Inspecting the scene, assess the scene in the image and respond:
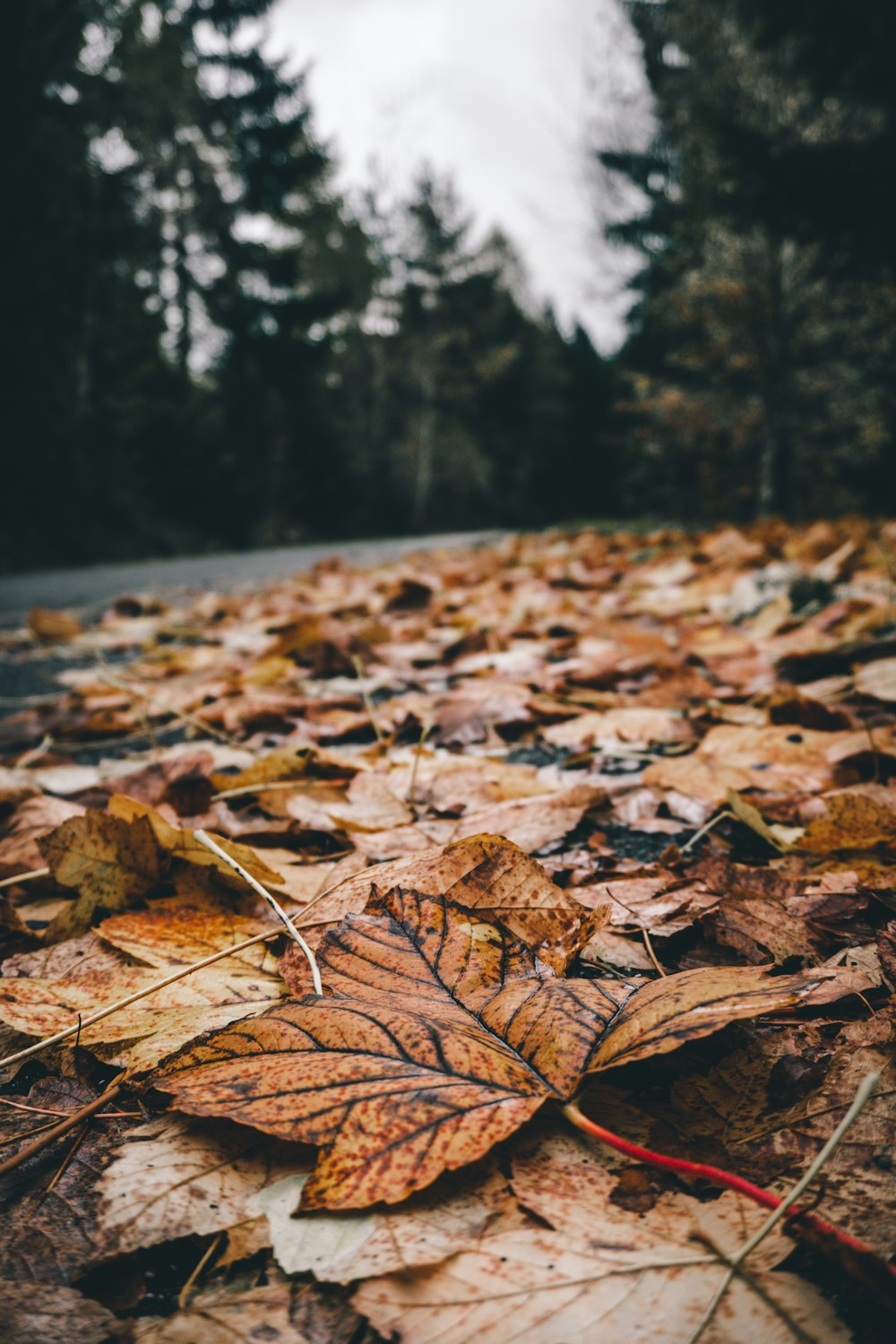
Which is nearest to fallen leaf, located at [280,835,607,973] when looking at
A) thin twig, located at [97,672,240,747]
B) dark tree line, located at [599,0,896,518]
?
thin twig, located at [97,672,240,747]

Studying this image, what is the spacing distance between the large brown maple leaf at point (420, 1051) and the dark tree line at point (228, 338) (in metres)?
8.60

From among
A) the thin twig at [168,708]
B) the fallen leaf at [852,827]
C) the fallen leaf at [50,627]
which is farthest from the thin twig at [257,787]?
the fallen leaf at [50,627]

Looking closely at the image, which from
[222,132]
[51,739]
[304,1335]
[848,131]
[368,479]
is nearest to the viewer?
[304,1335]

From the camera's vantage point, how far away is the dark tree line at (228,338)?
345 inches

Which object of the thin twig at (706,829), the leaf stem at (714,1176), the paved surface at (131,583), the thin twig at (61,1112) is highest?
the paved surface at (131,583)

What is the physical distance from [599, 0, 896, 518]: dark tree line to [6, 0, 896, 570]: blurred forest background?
0.11 ft

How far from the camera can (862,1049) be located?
16.3 inches

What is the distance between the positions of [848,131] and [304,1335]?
11136 mm

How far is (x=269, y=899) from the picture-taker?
22.5 inches

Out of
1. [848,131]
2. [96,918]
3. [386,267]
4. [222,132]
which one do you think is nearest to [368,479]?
[386,267]

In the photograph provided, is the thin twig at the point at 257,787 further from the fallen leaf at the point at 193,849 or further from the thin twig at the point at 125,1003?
the thin twig at the point at 125,1003

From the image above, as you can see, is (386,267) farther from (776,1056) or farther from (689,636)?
(776,1056)

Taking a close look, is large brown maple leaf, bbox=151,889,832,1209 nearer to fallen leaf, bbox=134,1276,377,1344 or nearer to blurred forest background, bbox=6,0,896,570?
fallen leaf, bbox=134,1276,377,1344

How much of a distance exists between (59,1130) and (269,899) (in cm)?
19
